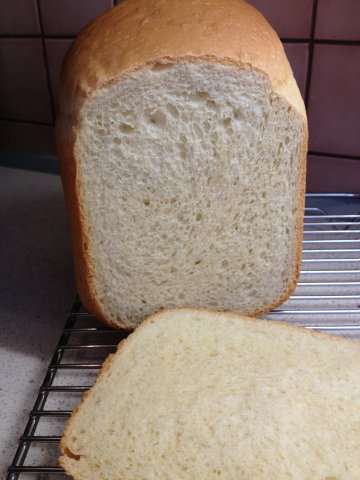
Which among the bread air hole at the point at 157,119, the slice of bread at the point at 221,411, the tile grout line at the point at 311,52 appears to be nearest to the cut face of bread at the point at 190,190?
the bread air hole at the point at 157,119

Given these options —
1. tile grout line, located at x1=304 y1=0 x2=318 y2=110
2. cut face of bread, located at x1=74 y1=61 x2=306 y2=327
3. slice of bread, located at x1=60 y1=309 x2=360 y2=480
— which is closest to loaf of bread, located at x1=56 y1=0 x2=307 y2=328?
cut face of bread, located at x1=74 y1=61 x2=306 y2=327

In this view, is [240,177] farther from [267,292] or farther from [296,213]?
[267,292]

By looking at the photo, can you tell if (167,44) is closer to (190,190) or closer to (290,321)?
(190,190)

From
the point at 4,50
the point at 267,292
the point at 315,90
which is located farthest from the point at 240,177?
the point at 4,50

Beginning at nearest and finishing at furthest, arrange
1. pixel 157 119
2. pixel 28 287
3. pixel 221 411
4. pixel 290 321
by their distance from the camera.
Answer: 1. pixel 221 411
2. pixel 157 119
3. pixel 290 321
4. pixel 28 287

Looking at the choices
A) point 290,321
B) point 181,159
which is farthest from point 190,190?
point 290,321

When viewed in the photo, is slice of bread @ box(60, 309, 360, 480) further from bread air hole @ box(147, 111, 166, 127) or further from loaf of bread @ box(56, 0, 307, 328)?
bread air hole @ box(147, 111, 166, 127)

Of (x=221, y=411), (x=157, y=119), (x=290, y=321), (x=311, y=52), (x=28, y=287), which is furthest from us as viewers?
(x=311, y=52)

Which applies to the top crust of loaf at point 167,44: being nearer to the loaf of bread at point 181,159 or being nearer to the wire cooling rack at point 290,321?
the loaf of bread at point 181,159
